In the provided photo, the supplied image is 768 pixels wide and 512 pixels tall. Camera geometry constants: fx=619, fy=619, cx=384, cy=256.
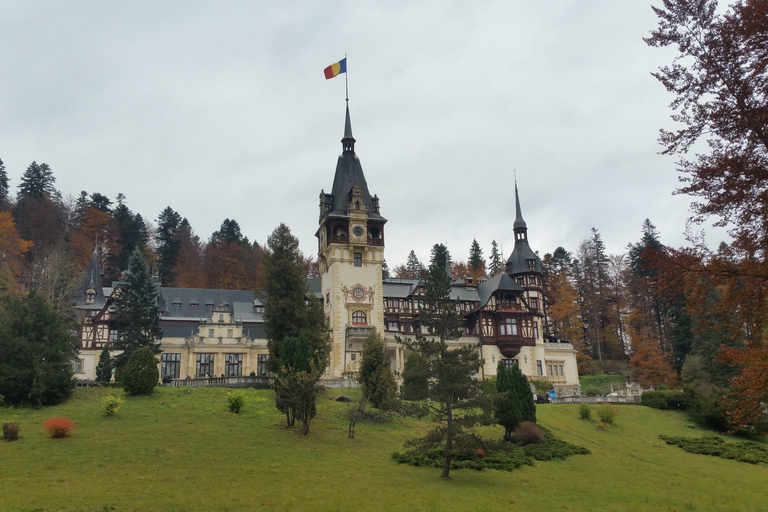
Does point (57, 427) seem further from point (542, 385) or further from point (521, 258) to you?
point (521, 258)

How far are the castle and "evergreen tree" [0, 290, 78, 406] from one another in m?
20.1

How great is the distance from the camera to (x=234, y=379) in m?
43.9

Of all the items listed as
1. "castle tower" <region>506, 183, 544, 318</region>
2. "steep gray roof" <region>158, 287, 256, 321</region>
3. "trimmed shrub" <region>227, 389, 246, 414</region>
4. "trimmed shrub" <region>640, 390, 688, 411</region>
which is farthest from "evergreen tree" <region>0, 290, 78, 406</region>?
"castle tower" <region>506, 183, 544, 318</region>

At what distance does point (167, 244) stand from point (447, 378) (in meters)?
76.8

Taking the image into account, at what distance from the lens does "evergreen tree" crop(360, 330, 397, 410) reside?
3662 centimetres

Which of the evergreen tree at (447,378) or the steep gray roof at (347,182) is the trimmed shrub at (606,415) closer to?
the evergreen tree at (447,378)

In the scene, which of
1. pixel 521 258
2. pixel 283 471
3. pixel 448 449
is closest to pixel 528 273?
pixel 521 258

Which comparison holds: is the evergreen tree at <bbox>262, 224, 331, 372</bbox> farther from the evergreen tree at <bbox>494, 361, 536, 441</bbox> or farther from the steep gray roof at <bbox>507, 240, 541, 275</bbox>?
the steep gray roof at <bbox>507, 240, 541, 275</bbox>

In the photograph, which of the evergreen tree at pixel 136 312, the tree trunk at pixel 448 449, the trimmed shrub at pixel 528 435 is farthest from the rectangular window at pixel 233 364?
the tree trunk at pixel 448 449

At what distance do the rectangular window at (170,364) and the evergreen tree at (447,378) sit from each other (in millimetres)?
36208

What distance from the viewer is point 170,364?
57250 mm

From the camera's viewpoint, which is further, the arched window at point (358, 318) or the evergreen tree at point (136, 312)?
the arched window at point (358, 318)

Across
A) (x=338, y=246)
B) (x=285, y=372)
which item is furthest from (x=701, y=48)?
(x=338, y=246)

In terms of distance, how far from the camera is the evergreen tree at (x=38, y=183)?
9288 centimetres
